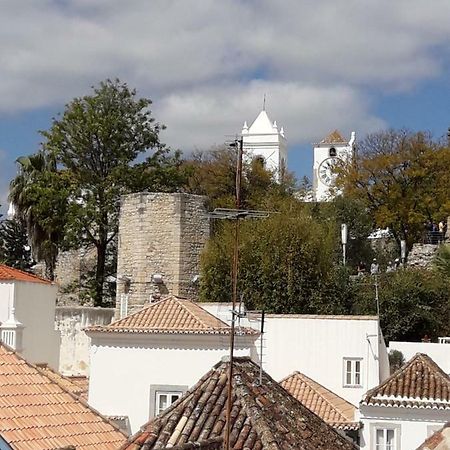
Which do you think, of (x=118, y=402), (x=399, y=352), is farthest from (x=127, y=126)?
(x=118, y=402)

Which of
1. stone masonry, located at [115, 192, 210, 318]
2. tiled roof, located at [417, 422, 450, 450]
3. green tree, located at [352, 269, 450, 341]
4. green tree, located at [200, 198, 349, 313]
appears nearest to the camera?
tiled roof, located at [417, 422, 450, 450]

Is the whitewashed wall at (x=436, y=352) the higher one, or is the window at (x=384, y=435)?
the whitewashed wall at (x=436, y=352)

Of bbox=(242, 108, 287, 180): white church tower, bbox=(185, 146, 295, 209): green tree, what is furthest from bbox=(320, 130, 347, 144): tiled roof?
bbox=(185, 146, 295, 209): green tree

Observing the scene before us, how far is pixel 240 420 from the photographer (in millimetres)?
8469

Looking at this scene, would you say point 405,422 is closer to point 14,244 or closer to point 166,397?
point 166,397

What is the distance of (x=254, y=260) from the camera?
1185 inches

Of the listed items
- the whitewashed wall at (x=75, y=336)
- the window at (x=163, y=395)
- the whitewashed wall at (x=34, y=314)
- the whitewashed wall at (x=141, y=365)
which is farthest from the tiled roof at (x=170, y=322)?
the whitewashed wall at (x=75, y=336)

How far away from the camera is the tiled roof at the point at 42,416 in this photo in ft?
28.3

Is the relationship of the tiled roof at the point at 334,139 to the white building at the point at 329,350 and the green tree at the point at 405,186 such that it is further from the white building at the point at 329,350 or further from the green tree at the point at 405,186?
the white building at the point at 329,350

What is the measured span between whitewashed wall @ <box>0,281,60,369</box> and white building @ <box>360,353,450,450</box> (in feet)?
22.1

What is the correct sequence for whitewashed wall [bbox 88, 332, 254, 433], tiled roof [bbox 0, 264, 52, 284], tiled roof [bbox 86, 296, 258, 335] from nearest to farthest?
1. whitewashed wall [bbox 88, 332, 254, 433]
2. tiled roof [bbox 86, 296, 258, 335]
3. tiled roof [bbox 0, 264, 52, 284]

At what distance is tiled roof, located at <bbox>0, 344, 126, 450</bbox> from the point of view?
Answer: 28.3ft

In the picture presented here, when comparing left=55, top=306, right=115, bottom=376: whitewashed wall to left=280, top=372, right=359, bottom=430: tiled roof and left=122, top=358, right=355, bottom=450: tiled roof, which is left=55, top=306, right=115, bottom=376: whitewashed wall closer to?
left=280, top=372, right=359, bottom=430: tiled roof

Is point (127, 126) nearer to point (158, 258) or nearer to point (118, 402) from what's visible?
point (158, 258)
